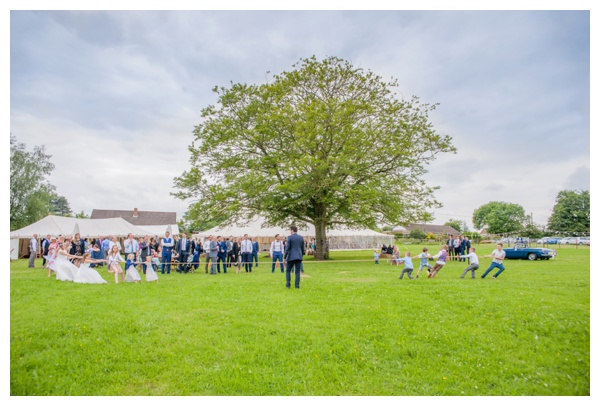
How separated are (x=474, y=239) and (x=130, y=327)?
64.3 meters

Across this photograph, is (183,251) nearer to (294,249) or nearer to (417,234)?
(294,249)

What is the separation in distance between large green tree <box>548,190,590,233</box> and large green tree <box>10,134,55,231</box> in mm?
84829

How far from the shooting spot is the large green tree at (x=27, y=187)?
34406 mm

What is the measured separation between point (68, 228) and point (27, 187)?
13.9m

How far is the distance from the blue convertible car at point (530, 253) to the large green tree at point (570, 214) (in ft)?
180

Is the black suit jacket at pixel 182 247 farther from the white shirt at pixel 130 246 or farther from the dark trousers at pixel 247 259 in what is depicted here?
the dark trousers at pixel 247 259

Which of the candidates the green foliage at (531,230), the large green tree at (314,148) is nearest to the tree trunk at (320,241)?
the large green tree at (314,148)

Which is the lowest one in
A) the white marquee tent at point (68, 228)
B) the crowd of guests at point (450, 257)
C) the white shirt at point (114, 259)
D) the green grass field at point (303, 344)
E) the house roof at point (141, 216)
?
the green grass field at point (303, 344)

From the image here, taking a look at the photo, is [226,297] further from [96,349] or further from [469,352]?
[469,352]

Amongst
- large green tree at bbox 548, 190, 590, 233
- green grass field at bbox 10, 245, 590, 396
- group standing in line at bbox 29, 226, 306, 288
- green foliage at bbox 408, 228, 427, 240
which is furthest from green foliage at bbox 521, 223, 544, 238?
green grass field at bbox 10, 245, 590, 396

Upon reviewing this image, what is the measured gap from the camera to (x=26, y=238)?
1034 inches

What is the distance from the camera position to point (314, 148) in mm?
21469

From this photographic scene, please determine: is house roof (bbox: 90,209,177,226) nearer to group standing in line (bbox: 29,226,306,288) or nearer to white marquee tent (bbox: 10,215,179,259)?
white marquee tent (bbox: 10,215,179,259)

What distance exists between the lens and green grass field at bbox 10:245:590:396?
15.2 ft
